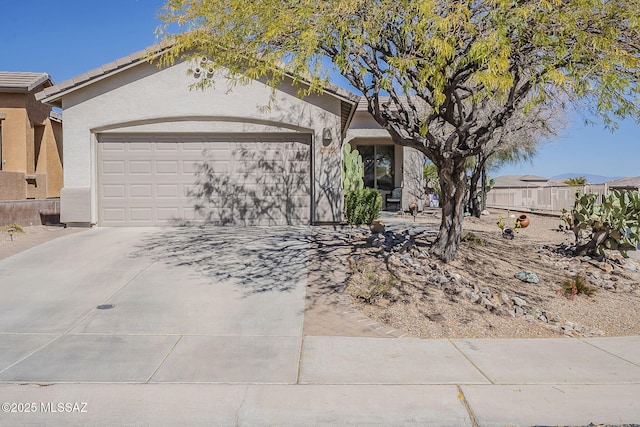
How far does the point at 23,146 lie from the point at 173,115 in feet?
21.9

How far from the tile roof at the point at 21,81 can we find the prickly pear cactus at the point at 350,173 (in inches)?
417

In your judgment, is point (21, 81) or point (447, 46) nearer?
point (447, 46)

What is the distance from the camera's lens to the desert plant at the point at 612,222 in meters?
10.2

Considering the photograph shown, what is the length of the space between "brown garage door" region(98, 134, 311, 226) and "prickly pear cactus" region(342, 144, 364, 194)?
1.75 m

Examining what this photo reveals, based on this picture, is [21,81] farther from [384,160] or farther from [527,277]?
[527,277]

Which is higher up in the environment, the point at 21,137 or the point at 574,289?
the point at 21,137

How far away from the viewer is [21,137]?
16.1 m

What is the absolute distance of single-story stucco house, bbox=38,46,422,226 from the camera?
13133 mm

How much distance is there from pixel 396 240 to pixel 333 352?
5.73 m

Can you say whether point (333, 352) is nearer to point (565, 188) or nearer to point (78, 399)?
point (78, 399)

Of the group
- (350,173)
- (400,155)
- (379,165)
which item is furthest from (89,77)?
(400,155)

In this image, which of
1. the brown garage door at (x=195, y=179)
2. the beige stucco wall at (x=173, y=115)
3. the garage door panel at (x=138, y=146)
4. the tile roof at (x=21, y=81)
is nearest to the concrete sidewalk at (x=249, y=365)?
the brown garage door at (x=195, y=179)

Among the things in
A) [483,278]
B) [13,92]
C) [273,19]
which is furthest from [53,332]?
[13,92]

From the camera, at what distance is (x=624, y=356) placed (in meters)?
5.62
